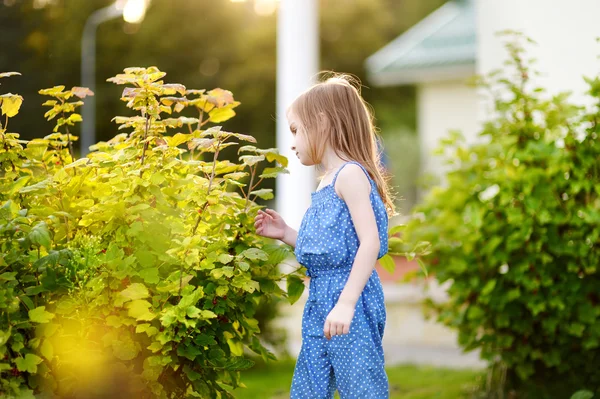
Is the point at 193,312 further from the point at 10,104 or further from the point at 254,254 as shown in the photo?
the point at 10,104

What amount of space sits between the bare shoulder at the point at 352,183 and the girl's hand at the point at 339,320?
0.33 meters

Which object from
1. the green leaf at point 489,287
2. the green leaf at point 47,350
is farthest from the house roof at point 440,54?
the green leaf at point 47,350

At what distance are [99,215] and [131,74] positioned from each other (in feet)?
1.53

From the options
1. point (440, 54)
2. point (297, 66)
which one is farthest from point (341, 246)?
point (440, 54)

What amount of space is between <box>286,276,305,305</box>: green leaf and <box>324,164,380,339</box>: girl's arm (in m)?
0.37

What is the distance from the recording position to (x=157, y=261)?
7.75ft

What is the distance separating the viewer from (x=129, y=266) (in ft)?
7.45

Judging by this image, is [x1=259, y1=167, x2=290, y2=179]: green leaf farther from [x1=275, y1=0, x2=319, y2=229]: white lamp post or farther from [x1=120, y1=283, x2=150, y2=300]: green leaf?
[x1=275, y1=0, x2=319, y2=229]: white lamp post

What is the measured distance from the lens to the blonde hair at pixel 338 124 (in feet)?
8.32

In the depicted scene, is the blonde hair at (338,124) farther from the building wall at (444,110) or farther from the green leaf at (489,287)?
the building wall at (444,110)

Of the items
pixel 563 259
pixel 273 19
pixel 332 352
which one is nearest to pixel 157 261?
pixel 332 352

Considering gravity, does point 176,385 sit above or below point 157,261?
below

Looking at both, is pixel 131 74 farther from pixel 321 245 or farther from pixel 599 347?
pixel 599 347

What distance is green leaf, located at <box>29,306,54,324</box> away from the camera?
2111mm
